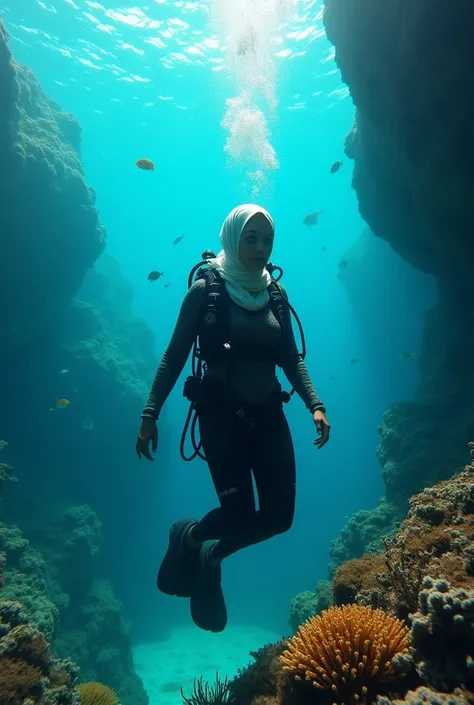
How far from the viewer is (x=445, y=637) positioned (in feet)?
6.52

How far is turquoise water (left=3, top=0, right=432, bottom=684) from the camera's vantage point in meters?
23.3

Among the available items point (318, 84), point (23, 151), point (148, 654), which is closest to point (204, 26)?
point (318, 84)

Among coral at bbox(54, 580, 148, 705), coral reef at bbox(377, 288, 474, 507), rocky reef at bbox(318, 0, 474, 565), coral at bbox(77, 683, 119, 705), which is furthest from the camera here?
coral at bbox(54, 580, 148, 705)

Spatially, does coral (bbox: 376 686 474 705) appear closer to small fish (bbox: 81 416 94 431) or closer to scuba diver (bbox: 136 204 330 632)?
scuba diver (bbox: 136 204 330 632)

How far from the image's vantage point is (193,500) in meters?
61.1

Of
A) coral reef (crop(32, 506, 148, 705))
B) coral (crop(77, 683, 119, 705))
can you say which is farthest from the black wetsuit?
coral reef (crop(32, 506, 148, 705))

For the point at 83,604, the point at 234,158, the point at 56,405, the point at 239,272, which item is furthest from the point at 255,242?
the point at 234,158

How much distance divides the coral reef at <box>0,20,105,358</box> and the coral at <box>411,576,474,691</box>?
54.6 ft

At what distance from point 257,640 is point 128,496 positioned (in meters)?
17.5

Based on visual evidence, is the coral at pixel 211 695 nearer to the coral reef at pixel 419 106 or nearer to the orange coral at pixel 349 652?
the orange coral at pixel 349 652

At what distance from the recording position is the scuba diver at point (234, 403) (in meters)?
3.05

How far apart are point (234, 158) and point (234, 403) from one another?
5910 cm

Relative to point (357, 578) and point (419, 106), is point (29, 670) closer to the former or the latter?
point (357, 578)

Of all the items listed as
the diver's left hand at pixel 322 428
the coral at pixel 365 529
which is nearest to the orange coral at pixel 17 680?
the diver's left hand at pixel 322 428
